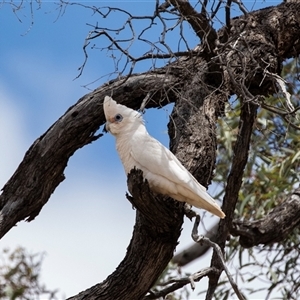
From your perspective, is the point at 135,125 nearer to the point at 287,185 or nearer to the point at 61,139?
the point at 61,139

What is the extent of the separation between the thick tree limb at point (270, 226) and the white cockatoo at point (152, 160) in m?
0.86

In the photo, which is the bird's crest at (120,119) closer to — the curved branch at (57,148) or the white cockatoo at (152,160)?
the white cockatoo at (152,160)

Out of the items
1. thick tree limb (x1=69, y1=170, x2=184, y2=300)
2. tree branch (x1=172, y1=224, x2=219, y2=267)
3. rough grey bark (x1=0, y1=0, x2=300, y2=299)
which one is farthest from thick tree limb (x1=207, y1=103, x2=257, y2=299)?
tree branch (x1=172, y1=224, x2=219, y2=267)

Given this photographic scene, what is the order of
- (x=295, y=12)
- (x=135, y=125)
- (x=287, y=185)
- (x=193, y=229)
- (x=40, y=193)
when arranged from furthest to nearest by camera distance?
(x=287, y=185), (x=295, y=12), (x=40, y=193), (x=135, y=125), (x=193, y=229)

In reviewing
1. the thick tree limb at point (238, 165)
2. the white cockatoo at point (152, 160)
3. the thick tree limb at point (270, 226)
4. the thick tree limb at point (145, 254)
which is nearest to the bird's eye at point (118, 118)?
the white cockatoo at point (152, 160)

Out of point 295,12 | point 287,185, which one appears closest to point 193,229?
point 295,12

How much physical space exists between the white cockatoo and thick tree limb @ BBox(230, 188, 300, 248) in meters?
0.86

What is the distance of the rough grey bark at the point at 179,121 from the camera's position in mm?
2969

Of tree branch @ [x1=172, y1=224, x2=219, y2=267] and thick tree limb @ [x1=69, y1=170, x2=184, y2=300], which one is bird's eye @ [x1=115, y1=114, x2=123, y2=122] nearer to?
thick tree limb @ [x1=69, y1=170, x2=184, y2=300]

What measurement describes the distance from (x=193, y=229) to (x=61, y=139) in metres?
0.91

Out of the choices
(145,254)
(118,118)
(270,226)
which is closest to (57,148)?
(118,118)

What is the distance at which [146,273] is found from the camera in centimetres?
294

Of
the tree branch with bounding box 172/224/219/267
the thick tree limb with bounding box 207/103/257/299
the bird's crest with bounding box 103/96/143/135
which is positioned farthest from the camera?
the tree branch with bounding box 172/224/219/267

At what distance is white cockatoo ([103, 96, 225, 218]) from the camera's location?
2.70 m
